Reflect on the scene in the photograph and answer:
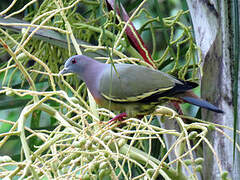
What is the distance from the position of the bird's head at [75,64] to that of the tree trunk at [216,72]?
46 centimetres

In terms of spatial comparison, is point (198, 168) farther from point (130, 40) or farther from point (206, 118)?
point (130, 40)

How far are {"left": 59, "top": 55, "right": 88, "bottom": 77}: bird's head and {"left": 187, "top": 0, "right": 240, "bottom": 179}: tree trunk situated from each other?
1.51ft

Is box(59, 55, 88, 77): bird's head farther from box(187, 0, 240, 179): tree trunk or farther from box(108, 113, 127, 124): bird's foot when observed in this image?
box(187, 0, 240, 179): tree trunk

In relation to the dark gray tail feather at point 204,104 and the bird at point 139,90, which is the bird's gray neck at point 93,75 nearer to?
the bird at point 139,90

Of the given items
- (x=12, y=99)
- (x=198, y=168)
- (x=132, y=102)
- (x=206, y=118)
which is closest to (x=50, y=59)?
(x=12, y=99)

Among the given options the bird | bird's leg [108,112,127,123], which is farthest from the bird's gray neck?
bird's leg [108,112,127,123]

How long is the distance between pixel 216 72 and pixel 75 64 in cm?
57

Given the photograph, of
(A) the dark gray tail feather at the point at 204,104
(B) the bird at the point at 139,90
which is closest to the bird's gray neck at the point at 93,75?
(B) the bird at the point at 139,90

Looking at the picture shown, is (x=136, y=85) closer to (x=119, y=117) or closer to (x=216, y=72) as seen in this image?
(x=119, y=117)

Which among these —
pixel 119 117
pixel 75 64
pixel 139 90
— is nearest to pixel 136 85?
pixel 139 90

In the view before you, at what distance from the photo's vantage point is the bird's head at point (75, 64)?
1466 mm

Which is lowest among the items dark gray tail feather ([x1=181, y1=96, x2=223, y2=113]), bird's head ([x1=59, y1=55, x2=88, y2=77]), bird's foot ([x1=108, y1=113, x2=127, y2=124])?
bird's foot ([x1=108, y1=113, x2=127, y2=124])

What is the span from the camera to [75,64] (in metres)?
1.49

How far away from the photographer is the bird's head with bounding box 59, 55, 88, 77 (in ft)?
4.81
